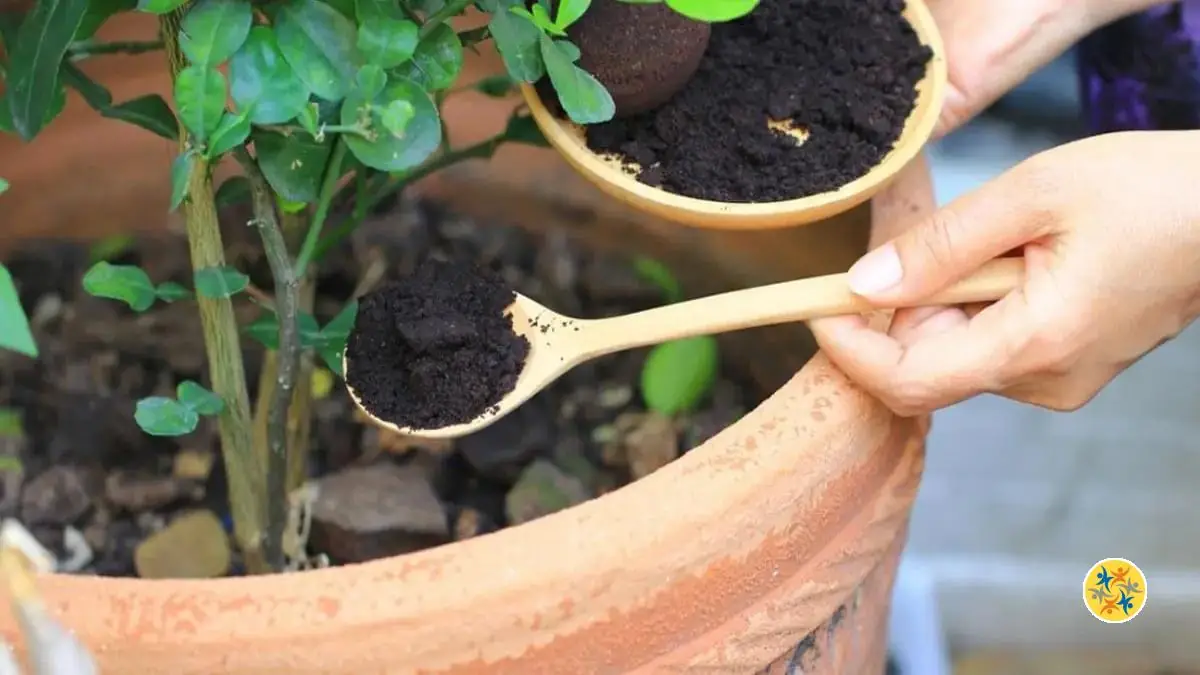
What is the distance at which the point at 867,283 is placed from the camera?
526 mm

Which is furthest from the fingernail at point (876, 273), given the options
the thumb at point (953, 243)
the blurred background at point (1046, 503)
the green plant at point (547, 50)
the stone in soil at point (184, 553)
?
the blurred background at point (1046, 503)

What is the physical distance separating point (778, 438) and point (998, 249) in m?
0.13

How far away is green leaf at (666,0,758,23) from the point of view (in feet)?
1.46

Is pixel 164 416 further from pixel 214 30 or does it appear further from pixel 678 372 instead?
pixel 678 372

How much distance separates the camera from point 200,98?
42 cm

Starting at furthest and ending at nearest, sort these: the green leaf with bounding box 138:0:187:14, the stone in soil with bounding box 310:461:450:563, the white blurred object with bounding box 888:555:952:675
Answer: the white blurred object with bounding box 888:555:952:675
the stone in soil with bounding box 310:461:450:563
the green leaf with bounding box 138:0:187:14

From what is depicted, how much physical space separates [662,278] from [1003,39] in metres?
0.30

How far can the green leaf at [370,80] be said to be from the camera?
16.3 inches

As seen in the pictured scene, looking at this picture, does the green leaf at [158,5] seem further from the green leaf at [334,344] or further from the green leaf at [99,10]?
the green leaf at [334,344]

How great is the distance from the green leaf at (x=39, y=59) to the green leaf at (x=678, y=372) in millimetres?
419

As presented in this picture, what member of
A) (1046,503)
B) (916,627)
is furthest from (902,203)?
(1046,503)

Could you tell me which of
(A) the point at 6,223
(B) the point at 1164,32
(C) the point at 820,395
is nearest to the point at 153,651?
(C) the point at 820,395

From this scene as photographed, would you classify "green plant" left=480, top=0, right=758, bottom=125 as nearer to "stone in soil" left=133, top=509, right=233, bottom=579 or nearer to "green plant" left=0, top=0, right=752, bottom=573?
"green plant" left=0, top=0, right=752, bottom=573

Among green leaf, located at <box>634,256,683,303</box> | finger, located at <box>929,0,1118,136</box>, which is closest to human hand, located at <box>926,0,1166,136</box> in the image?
finger, located at <box>929,0,1118,136</box>
